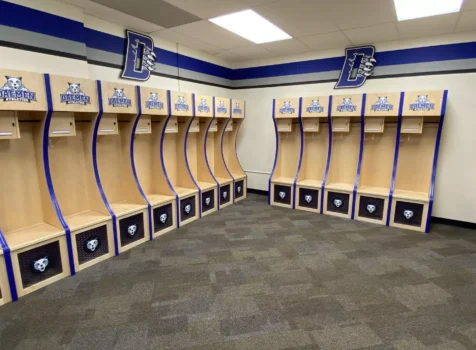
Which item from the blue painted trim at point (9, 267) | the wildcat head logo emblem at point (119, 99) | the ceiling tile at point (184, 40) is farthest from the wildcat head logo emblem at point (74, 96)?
the ceiling tile at point (184, 40)

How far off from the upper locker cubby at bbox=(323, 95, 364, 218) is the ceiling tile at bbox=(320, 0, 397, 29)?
983 millimetres

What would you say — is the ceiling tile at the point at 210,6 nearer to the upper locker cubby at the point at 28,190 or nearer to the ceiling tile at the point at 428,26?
the upper locker cubby at the point at 28,190

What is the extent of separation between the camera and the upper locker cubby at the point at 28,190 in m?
2.20

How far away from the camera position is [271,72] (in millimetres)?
5027

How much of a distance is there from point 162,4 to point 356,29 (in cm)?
Answer: 233

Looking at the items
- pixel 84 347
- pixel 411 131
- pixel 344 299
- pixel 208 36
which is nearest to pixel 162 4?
pixel 208 36

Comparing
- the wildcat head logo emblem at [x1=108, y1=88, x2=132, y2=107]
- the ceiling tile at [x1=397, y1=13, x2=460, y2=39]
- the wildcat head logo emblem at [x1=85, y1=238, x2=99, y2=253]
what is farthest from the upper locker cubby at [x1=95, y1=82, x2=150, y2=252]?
the ceiling tile at [x1=397, y1=13, x2=460, y2=39]

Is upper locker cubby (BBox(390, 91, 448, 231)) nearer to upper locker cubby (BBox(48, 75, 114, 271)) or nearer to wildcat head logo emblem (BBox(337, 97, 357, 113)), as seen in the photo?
wildcat head logo emblem (BBox(337, 97, 357, 113))

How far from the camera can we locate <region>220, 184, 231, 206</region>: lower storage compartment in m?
4.62

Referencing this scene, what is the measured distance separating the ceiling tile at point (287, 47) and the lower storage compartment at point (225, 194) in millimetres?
2310

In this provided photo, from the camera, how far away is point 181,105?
3.68 metres

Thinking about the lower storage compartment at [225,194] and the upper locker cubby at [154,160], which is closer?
the upper locker cubby at [154,160]

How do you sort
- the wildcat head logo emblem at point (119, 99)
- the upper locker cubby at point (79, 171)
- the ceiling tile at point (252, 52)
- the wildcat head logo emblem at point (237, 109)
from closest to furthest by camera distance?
the upper locker cubby at point (79, 171) → the wildcat head logo emblem at point (119, 99) → the ceiling tile at point (252, 52) → the wildcat head logo emblem at point (237, 109)

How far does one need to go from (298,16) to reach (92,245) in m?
3.24
